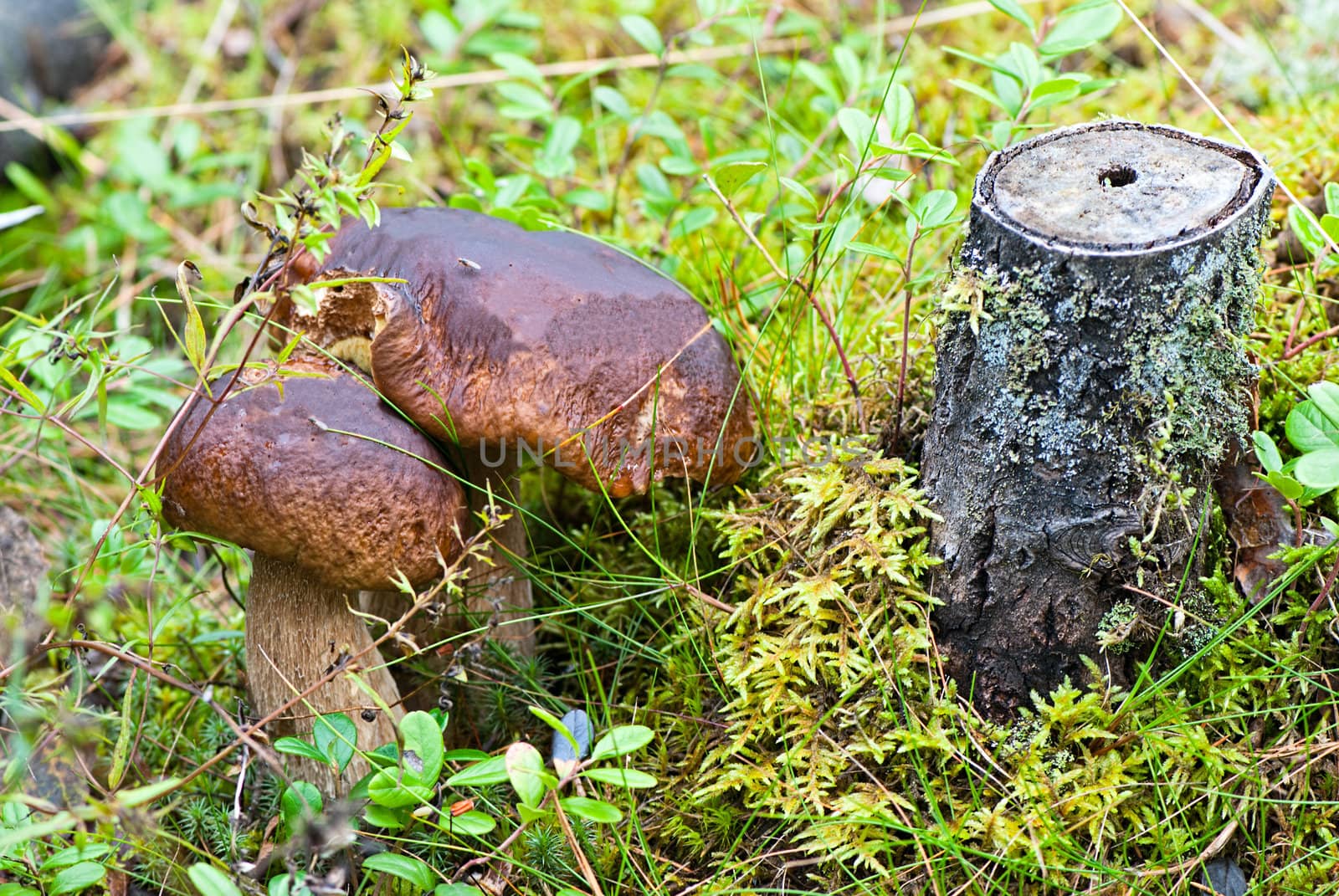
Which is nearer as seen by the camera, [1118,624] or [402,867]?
A: [402,867]

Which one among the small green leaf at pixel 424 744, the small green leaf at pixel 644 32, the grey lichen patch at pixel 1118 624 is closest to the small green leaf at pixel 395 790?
the small green leaf at pixel 424 744

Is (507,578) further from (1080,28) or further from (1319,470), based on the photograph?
(1080,28)

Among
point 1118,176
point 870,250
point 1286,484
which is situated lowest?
point 1286,484

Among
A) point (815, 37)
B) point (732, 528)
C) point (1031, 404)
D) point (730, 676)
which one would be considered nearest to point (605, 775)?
point (730, 676)

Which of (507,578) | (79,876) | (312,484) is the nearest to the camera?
(79,876)

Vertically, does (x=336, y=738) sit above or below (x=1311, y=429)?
below

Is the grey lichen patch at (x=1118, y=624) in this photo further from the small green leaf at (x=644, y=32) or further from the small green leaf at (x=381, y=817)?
the small green leaf at (x=644, y=32)

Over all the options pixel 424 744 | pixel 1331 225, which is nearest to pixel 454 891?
pixel 424 744
